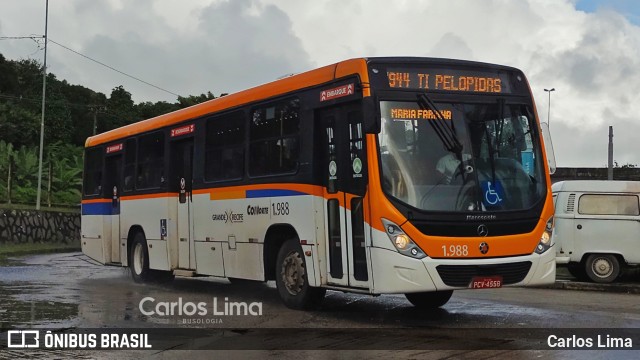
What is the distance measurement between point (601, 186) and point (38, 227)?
24303mm

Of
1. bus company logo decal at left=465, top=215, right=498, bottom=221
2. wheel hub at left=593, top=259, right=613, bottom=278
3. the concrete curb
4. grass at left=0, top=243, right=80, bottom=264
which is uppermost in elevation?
bus company logo decal at left=465, top=215, right=498, bottom=221

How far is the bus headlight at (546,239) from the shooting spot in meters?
10.7

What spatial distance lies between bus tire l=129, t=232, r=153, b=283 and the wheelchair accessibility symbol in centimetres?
905

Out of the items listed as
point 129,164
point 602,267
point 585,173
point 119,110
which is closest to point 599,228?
point 602,267

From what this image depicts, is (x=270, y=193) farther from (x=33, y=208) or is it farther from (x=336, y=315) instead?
(x=33, y=208)

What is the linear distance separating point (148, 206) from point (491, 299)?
284 inches

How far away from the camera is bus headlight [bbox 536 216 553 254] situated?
10.7 metres

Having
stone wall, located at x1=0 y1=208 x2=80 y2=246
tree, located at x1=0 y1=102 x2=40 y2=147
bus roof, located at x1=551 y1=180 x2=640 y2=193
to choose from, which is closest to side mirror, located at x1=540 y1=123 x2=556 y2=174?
bus roof, located at x1=551 y1=180 x2=640 y2=193

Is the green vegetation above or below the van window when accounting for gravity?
above

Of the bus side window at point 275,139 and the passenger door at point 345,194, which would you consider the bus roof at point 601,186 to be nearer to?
the bus side window at point 275,139

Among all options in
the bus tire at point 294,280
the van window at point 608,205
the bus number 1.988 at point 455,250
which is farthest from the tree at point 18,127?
the bus number 1.988 at point 455,250

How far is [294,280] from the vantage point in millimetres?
12055

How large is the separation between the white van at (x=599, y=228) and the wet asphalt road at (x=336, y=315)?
1.71 m

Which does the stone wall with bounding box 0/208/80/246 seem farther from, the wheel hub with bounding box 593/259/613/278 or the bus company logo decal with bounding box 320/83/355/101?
the bus company logo decal with bounding box 320/83/355/101
